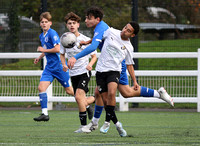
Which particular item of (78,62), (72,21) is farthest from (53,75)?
(72,21)

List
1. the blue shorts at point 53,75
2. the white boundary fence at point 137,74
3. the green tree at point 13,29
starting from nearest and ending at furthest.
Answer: the blue shorts at point 53,75
the white boundary fence at point 137,74
the green tree at point 13,29

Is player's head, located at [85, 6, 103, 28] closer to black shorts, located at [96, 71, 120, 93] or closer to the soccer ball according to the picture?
the soccer ball

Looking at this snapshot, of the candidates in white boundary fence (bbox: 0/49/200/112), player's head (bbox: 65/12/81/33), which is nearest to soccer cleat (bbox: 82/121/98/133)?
player's head (bbox: 65/12/81/33)

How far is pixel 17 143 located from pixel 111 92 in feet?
5.40

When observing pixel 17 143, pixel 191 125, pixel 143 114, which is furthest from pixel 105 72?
pixel 143 114

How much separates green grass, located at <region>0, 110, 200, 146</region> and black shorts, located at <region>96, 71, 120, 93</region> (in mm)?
708

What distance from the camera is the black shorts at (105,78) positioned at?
296 inches

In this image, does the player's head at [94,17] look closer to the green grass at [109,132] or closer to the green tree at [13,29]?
the green grass at [109,132]

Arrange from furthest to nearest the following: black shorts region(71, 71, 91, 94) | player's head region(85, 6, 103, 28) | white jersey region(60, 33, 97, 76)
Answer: white jersey region(60, 33, 97, 76)
black shorts region(71, 71, 91, 94)
player's head region(85, 6, 103, 28)

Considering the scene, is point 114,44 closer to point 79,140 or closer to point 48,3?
point 79,140

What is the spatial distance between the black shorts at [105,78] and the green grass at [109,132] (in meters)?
0.71

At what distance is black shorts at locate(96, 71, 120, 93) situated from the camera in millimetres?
7517

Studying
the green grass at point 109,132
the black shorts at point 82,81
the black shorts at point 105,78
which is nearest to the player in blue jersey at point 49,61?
the green grass at point 109,132

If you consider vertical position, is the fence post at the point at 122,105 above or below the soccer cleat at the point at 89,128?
below
